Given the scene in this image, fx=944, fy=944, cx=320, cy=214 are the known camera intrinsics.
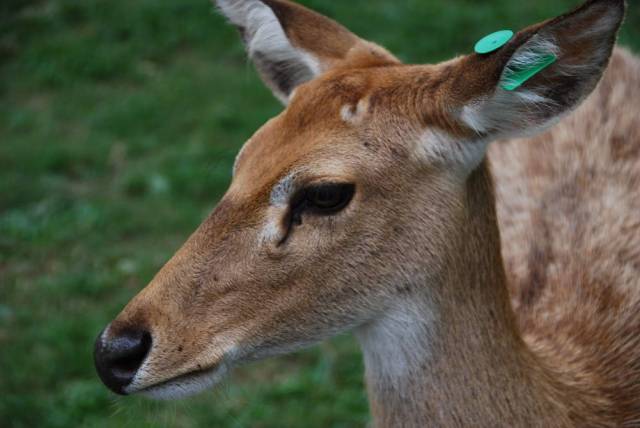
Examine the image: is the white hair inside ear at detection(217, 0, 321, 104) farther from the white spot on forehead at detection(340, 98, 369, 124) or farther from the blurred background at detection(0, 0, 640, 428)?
the blurred background at detection(0, 0, 640, 428)

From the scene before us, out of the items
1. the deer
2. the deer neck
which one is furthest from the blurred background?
the deer neck

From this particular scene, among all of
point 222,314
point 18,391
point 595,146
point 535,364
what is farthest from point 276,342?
point 18,391

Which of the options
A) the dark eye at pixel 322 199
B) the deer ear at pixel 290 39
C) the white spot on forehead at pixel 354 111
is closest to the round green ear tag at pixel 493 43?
the white spot on forehead at pixel 354 111

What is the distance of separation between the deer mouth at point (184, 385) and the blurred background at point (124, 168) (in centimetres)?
21

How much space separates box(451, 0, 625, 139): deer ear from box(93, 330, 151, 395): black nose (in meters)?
1.16

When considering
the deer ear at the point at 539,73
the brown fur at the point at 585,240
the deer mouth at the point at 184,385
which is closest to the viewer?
the deer ear at the point at 539,73

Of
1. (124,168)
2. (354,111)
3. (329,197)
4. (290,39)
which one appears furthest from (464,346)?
(124,168)

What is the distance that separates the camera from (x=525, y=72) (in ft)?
8.75

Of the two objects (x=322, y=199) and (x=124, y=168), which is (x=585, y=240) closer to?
(x=322, y=199)

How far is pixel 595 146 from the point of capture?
4.21m

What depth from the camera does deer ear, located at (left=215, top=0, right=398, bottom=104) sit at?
346 cm

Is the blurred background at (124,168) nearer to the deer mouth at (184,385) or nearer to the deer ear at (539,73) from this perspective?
the deer mouth at (184,385)

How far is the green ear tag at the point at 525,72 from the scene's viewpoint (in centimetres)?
265

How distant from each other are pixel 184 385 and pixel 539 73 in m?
1.40
